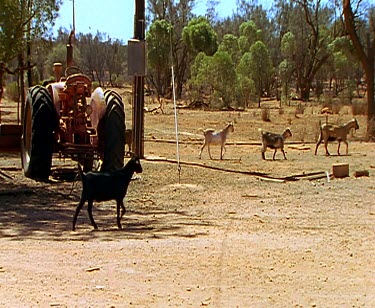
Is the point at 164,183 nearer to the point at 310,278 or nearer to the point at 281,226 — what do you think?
the point at 281,226

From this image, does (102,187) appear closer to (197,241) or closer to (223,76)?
(197,241)

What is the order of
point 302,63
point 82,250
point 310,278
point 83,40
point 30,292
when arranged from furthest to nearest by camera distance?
point 83,40 → point 302,63 → point 82,250 → point 310,278 → point 30,292

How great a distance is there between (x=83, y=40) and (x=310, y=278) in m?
78.9

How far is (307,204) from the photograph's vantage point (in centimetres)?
1207

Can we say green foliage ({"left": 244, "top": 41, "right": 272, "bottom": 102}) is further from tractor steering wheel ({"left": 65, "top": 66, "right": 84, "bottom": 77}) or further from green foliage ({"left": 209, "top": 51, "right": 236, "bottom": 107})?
tractor steering wheel ({"left": 65, "top": 66, "right": 84, "bottom": 77})

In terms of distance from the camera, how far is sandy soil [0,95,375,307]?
646cm

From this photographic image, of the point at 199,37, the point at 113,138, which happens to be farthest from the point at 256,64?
the point at 113,138

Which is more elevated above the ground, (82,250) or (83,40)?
(83,40)

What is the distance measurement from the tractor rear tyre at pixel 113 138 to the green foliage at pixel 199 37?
4422 centimetres

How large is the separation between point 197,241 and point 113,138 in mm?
4805

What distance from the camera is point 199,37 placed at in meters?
57.2

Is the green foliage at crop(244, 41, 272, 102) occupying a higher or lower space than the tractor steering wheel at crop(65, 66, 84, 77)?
higher

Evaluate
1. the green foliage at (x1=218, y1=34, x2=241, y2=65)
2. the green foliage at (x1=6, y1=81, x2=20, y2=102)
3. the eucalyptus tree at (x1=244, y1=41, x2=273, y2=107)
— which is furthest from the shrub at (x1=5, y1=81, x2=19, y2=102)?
the green foliage at (x1=218, y1=34, x2=241, y2=65)

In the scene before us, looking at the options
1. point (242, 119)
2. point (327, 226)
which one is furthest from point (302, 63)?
point (327, 226)
